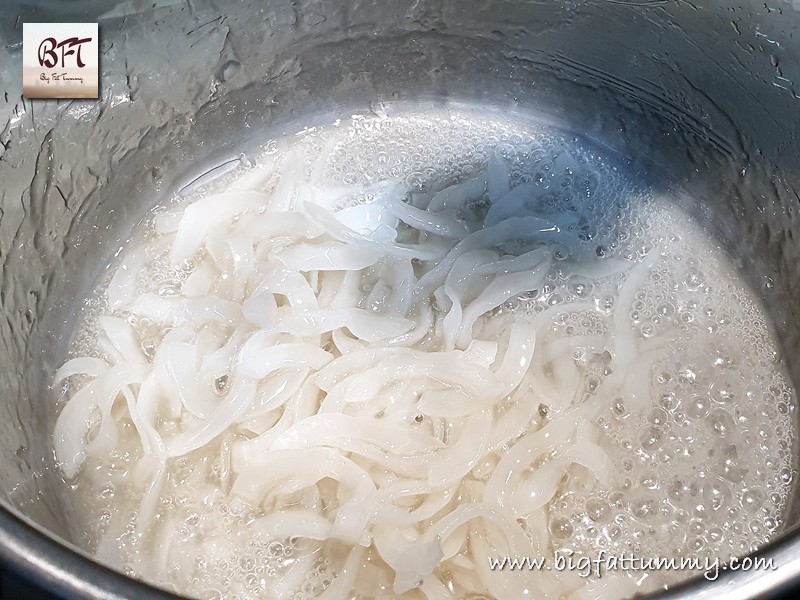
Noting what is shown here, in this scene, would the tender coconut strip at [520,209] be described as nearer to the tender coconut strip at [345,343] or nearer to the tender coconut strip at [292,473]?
the tender coconut strip at [345,343]

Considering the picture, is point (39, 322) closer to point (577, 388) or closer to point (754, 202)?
point (577, 388)

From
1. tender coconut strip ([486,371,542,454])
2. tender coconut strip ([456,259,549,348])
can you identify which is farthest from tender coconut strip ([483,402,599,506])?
tender coconut strip ([456,259,549,348])

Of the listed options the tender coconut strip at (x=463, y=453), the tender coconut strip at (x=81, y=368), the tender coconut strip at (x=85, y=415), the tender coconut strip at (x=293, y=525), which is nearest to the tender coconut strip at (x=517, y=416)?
the tender coconut strip at (x=463, y=453)

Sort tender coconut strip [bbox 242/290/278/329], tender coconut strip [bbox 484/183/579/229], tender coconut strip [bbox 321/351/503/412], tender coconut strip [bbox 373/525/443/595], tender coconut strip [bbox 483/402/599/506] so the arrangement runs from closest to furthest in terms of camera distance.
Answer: tender coconut strip [bbox 373/525/443/595] → tender coconut strip [bbox 483/402/599/506] → tender coconut strip [bbox 321/351/503/412] → tender coconut strip [bbox 242/290/278/329] → tender coconut strip [bbox 484/183/579/229]

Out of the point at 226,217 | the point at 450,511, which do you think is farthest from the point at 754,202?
the point at 226,217

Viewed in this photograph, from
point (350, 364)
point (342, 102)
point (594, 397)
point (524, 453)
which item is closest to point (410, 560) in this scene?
point (524, 453)

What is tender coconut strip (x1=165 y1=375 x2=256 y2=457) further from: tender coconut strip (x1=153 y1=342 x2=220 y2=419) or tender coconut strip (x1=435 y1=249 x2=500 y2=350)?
tender coconut strip (x1=435 y1=249 x2=500 y2=350)
